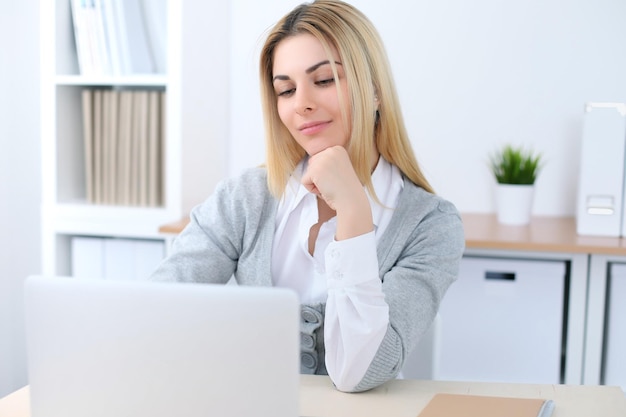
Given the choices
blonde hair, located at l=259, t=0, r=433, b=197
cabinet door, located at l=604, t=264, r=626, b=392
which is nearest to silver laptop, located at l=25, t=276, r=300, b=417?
blonde hair, located at l=259, t=0, r=433, b=197

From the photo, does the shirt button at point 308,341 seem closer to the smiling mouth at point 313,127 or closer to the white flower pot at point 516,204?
the smiling mouth at point 313,127

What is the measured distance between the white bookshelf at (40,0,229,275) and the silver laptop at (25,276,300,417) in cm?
172

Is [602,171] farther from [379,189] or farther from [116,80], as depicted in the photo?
[116,80]

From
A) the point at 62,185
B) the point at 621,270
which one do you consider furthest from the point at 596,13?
the point at 62,185

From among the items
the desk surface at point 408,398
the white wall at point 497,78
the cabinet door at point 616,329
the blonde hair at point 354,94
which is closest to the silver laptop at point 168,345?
the desk surface at point 408,398

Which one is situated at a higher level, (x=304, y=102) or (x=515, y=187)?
(x=304, y=102)

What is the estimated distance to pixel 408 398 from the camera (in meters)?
1.17

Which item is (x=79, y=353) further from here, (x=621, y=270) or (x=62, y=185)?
(x=62, y=185)

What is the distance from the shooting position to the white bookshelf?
2.50m

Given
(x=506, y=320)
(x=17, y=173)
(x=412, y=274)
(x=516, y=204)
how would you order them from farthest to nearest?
(x=17, y=173), (x=516, y=204), (x=506, y=320), (x=412, y=274)

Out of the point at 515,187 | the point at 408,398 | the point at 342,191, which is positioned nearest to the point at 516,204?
the point at 515,187

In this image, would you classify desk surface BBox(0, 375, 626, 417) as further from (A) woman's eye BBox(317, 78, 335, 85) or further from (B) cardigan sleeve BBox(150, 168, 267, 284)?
(A) woman's eye BBox(317, 78, 335, 85)

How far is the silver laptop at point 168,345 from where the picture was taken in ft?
2.59

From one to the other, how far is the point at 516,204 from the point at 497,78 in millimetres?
478
